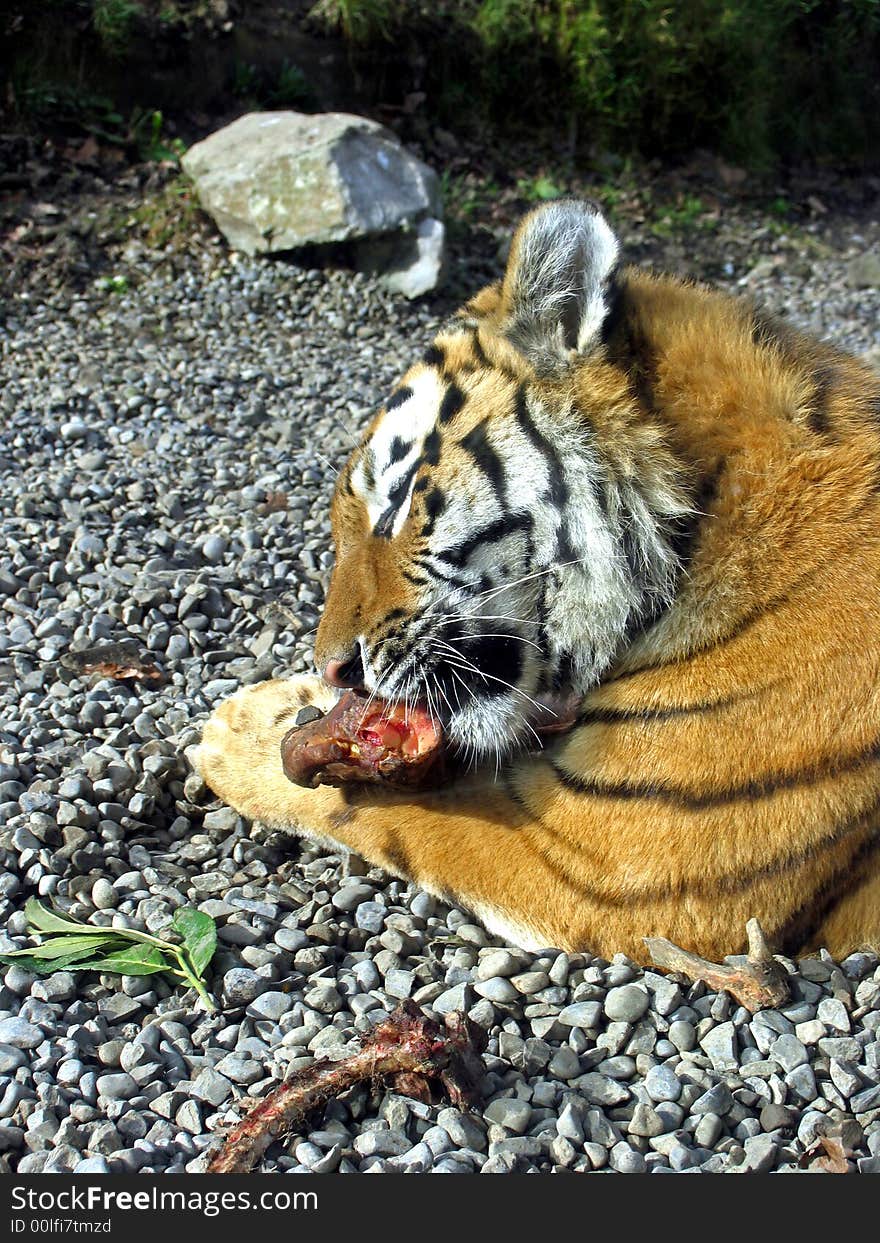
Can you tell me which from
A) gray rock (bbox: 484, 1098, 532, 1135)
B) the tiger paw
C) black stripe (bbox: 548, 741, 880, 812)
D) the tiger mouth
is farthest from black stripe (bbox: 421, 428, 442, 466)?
gray rock (bbox: 484, 1098, 532, 1135)

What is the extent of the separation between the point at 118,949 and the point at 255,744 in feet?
2.47

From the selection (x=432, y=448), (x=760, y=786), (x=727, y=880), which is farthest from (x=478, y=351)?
(x=727, y=880)

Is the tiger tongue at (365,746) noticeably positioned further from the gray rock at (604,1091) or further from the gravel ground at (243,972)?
the gray rock at (604,1091)

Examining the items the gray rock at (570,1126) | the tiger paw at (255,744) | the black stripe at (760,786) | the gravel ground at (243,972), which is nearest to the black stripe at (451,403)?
the tiger paw at (255,744)

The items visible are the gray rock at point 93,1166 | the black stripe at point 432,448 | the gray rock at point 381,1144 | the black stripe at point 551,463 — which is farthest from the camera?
the black stripe at point 432,448

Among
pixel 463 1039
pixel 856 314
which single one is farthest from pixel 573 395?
pixel 856 314

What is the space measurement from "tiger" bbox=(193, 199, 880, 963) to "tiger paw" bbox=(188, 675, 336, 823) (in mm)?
511

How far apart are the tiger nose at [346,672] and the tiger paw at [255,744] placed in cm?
36

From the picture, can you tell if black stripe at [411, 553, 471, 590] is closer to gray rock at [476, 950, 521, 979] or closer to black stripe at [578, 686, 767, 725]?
black stripe at [578, 686, 767, 725]

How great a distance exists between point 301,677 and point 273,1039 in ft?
4.20

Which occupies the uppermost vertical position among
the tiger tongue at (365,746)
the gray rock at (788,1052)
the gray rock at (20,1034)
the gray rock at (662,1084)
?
the tiger tongue at (365,746)

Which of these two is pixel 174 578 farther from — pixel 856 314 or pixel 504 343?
pixel 856 314

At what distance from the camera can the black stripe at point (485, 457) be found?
8.89 feet

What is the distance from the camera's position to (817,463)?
2.66 m
